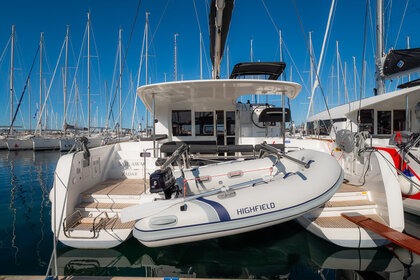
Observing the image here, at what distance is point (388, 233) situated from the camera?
9.89 ft

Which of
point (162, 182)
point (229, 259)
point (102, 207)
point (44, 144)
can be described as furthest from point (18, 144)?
point (229, 259)

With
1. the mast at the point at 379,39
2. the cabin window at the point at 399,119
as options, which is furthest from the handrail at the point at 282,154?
the cabin window at the point at 399,119

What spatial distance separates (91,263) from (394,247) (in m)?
4.07

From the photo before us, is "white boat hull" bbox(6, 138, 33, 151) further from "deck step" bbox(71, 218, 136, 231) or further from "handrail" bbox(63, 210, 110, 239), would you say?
"deck step" bbox(71, 218, 136, 231)

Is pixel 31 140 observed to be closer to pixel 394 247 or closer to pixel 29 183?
pixel 29 183

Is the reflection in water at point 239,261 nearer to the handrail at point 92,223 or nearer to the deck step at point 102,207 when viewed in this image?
the handrail at point 92,223

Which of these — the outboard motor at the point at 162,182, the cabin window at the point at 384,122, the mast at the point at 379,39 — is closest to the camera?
the outboard motor at the point at 162,182

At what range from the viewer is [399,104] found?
1128cm

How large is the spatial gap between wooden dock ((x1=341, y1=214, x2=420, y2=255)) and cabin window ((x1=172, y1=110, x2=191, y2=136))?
4.91m

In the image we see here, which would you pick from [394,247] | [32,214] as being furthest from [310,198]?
[32,214]

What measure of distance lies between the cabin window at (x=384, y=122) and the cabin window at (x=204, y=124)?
9100 millimetres

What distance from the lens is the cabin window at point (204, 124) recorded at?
7.41 m

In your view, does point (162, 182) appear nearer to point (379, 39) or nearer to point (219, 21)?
point (219, 21)

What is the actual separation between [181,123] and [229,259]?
477cm
